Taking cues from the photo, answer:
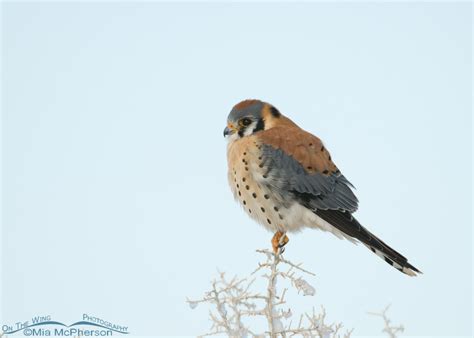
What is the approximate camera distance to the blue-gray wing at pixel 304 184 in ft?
13.3

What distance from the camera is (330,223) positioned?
4.04 metres

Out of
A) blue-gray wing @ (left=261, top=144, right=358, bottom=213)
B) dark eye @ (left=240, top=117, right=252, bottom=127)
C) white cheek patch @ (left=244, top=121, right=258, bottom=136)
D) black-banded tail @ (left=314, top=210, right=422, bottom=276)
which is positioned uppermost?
dark eye @ (left=240, top=117, right=252, bottom=127)

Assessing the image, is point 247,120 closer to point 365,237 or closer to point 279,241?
point 279,241

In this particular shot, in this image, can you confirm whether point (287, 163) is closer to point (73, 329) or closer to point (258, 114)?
point (258, 114)

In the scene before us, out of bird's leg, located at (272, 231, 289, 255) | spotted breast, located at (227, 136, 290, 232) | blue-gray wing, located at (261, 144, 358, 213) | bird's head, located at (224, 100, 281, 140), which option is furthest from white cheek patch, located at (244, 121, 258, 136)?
bird's leg, located at (272, 231, 289, 255)

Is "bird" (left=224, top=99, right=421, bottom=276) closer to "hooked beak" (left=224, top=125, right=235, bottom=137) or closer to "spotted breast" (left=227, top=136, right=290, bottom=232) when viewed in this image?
"spotted breast" (left=227, top=136, right=290, bottom=232)

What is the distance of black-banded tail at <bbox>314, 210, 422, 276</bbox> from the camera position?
3.80 meters

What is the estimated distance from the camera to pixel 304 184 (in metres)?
4.08

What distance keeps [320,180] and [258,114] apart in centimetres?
71

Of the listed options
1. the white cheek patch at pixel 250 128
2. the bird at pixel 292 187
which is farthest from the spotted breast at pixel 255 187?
the white cheek patch at pixel 250 128

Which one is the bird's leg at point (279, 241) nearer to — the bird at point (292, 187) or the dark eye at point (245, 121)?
the bird at point (292, 187)

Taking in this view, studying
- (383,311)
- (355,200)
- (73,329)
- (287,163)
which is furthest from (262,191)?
(383,311)

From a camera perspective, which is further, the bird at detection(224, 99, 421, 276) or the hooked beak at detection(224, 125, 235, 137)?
the hooked beak at detection(224, 125, 235, 137)

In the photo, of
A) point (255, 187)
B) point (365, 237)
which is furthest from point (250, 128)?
point (365, 237)
